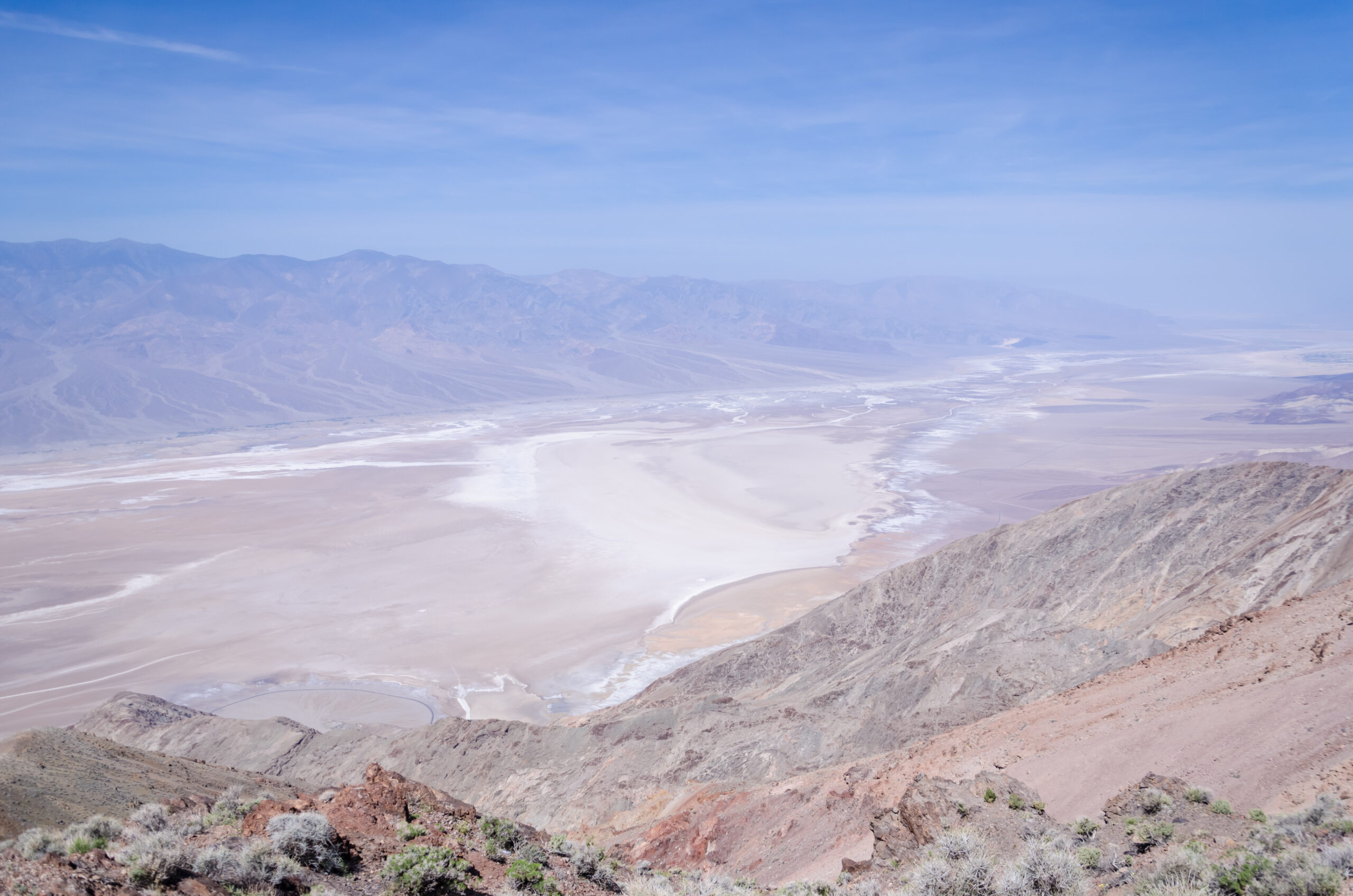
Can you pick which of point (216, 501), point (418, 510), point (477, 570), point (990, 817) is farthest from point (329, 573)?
point (990, 817)

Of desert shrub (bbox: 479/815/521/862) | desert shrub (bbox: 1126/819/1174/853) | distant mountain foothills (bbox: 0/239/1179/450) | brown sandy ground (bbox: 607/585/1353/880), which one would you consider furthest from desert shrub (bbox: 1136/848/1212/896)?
distant mountain foothills (bbox: 0/239/1179/450)

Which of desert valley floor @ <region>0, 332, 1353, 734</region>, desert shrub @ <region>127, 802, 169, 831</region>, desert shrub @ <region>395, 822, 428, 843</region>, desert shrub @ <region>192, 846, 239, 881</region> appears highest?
desert shrub @ <region>192, 846, 239, 881</region>

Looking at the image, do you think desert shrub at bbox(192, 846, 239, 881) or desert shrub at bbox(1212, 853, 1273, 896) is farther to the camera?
desert shrub at bbox(192, 846, 239, 881)

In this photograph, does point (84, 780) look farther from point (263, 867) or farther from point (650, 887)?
point (650, 887)

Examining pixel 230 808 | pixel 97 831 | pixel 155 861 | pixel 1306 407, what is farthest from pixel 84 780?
pixel 1306 407

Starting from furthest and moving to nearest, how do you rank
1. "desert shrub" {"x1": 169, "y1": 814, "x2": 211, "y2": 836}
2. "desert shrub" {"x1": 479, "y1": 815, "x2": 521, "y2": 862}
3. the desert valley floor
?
1. the desert valley floor
2. "desert shrub" {"x1": 479, "y1": 815, "x2": 521, "y2": 862}
3. "desert shrub" {"x1": 169, "y1": 814, "x2": 211, "y2": 836}

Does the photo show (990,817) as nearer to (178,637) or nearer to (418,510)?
(178,637)

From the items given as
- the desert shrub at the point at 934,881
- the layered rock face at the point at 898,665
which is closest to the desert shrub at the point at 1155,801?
the desert shrub at the point at 934,881

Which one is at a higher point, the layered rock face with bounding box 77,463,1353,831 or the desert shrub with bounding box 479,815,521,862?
the desert shrub with bounding box 479,815,521,862

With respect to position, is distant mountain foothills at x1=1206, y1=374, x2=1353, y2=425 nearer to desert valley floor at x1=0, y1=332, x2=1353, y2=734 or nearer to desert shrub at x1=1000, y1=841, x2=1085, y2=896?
desert valley floor at x1=0, y1=332, x2=1353, y2=734
